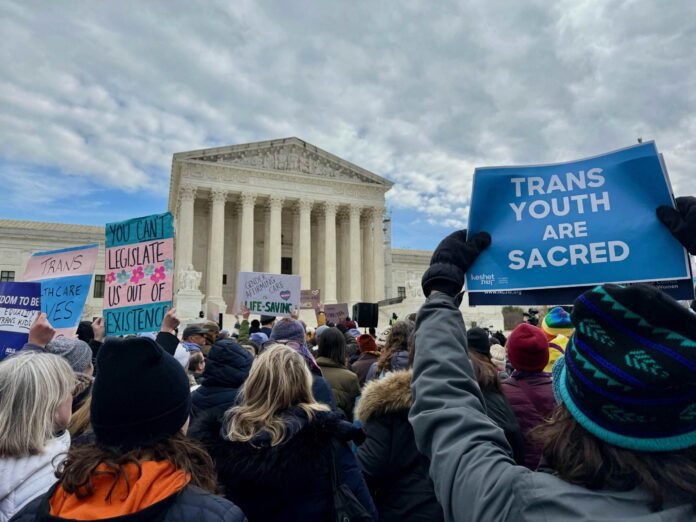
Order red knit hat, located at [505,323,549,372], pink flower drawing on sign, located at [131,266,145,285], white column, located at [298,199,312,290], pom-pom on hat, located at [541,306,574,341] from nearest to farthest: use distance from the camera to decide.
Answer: red knit hat, located at [505,323,549,372]
pom-pom on hat, located at [541,306,574,341]
pink flower drawing on sign, located at [131,266,145,285]
white column, located at [298,199,312,290]

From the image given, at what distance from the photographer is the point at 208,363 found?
3.59m

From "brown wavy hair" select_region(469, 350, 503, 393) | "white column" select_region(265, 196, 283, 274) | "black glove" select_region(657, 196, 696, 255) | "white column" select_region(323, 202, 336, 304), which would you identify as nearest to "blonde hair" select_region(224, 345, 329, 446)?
"brown wavy hair" select_region(469, 350, 503, 393)

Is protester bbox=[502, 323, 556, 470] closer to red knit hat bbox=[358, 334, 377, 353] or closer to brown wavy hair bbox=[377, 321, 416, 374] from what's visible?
brown wavy hair bbox=[377, 321, 416, 374]

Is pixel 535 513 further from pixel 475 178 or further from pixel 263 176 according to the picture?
pixel 263 176

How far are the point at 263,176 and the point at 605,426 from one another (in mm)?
39487

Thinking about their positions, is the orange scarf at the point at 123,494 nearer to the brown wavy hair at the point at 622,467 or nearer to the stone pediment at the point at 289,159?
the brown wavy hair at the point at 622,467

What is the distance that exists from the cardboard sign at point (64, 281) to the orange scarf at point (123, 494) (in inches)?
209

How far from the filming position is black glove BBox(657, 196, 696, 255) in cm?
208

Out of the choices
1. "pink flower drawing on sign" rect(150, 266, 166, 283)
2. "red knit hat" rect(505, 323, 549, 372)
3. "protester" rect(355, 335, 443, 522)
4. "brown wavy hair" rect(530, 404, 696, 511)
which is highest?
"pink flower drawing on sign" rect(150, 266, 166, 283)

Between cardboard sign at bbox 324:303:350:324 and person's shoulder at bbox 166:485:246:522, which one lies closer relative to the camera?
person's shoulder at bbox 166:485:246:522

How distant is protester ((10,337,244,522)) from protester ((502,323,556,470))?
6.55 feet

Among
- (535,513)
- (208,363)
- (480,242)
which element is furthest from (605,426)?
(208,363)

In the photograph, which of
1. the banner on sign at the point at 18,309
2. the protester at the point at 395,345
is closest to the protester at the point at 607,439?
the protester at the point at 395,345

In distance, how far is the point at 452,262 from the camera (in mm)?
2174
